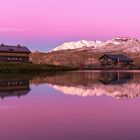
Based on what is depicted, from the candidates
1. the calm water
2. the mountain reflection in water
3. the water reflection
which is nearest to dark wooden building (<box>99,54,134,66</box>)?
the water reflection

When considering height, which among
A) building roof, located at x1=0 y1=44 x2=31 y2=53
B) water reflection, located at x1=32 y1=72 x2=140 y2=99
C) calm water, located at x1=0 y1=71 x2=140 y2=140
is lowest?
calm water, located at x1=0 y1=71 x2=140 y2=140

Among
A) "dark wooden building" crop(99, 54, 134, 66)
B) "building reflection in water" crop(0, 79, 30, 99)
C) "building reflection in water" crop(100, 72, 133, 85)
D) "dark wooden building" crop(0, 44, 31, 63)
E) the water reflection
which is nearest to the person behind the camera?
the water reflection

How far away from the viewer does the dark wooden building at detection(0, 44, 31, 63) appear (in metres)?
101

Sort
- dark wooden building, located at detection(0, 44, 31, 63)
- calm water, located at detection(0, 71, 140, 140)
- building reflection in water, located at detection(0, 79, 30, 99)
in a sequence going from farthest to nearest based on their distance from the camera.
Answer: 1. dark wooden building, located at detection(0, 44, 31, 63)
2. building reflection in water, located at detection(0, 79, 30, 99)
3. calm water, located at detection(0, 71, 140, 140)

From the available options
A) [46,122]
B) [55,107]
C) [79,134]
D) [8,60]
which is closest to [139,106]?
[55,107]

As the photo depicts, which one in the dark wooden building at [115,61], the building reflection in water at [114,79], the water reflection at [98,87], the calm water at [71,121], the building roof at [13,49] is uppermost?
the building roof at [13,49]

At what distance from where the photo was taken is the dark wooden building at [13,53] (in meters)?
101

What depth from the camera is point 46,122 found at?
48.2ft

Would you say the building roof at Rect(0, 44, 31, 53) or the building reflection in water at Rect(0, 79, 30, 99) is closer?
the building reflection in water at Rect(0, 79, 30, 99)

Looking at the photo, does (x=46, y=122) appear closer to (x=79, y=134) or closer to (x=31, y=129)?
(x=31, y=129)

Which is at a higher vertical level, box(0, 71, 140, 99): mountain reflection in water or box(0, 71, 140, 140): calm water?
box(0, 71, 140, 99): mountain reflection in water

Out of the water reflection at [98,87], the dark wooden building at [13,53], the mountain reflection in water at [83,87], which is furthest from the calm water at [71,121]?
the dark wooden building at [13,53]

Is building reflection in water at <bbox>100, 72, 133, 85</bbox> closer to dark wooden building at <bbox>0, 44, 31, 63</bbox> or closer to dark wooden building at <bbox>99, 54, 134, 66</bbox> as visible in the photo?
dark wooden building at <bbox>0, 44, 31, 63</bbox>

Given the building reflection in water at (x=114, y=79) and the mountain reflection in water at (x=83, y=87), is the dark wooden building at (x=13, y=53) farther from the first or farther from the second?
the mountain reflection in water at (x=83, y=87)
